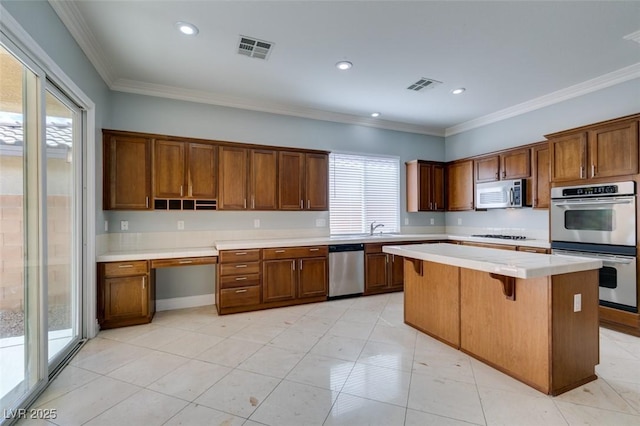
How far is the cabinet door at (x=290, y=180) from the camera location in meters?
4.50

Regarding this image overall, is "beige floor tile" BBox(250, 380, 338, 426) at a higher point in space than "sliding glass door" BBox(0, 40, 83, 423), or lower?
lower

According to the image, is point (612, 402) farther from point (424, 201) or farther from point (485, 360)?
point (424, 201)

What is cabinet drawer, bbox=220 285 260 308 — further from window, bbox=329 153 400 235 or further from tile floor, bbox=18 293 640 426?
window, bbox=329 153 400 235

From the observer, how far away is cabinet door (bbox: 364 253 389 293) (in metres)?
4.80

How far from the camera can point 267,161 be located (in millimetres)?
4414

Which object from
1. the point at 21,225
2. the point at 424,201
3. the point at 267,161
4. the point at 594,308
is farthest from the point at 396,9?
the point at 424,201

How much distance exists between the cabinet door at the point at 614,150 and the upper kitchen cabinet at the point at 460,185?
194cm

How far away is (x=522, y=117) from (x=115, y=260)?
20.3 ft

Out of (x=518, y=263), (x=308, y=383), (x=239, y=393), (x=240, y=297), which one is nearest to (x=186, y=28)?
(x=240, y=297)

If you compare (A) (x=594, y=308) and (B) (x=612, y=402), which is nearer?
(B) (x=612, y=402)

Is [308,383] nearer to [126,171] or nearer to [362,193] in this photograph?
[126,171]

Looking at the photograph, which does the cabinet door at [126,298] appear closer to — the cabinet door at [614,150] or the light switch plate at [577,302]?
the light switch plate at [577,302]

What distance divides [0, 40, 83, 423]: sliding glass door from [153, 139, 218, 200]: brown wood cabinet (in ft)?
3.76

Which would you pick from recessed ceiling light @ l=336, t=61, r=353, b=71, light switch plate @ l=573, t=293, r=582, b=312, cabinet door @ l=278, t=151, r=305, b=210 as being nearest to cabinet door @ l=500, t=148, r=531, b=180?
light switch plate @ l=573, t=293, r=582, b=312
